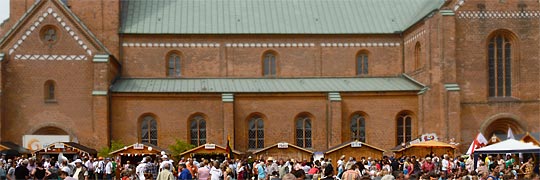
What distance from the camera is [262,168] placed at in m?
40.0

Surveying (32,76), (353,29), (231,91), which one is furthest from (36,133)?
(353,29)

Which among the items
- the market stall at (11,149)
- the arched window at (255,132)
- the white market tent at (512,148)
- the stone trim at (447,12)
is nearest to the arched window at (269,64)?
the arched window at (255,132)

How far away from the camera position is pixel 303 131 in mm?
57375

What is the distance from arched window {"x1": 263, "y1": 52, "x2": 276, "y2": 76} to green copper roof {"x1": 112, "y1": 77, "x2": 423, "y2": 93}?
100 centimetres

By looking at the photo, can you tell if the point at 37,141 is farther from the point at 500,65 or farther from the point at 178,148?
the point at 500,65

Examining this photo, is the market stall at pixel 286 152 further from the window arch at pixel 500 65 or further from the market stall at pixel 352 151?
the window arch at pixel 500 65

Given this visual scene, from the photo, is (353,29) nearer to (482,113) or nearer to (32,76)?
(482,113)

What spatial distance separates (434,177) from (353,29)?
37.9 meters

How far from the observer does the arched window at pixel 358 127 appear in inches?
2256

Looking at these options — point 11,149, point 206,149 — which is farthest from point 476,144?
point 11,149

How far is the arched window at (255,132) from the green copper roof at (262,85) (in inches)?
75.6

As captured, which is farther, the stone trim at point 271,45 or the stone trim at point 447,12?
the stone trim at point 271,45

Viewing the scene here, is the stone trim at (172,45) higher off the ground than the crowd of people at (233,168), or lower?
higher

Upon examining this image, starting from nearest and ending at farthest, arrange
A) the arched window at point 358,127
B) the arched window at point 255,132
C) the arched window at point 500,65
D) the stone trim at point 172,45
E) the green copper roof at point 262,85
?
1. the arched window at point 500,65
2. the green copper roof at point 262,85
3. the arched window at point 255,132
4. the arched window at point 358,127
5. the stone trim at point 172,45
